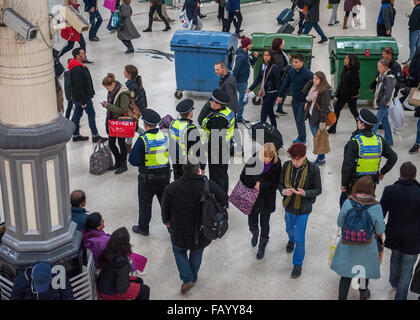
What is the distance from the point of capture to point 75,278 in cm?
609

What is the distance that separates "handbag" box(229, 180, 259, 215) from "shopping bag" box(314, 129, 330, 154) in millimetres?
2856

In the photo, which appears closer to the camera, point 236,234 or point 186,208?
point 186,208

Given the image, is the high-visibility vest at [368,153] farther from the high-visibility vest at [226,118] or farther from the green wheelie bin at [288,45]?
the green wheelie bin at [288,45]

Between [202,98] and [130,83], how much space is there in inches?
143

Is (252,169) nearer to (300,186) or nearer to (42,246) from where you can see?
(300,186)

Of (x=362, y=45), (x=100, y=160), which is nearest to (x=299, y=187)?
(x=100, y=160)

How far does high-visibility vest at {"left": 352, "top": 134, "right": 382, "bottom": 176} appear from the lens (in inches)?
300

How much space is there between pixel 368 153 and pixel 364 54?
17.2 ft

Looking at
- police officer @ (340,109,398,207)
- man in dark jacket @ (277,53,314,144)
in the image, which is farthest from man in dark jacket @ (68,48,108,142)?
police officer @ (340,109,398,207)

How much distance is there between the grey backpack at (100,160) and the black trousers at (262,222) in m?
3.19

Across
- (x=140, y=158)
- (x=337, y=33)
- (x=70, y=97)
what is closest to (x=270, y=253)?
(x=140, y=158)

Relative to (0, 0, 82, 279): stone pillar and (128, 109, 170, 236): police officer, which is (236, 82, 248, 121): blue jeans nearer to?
(128, 109, 170, 236): police officer

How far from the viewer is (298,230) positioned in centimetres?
736

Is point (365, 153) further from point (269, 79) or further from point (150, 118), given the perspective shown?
point (269, 79)
